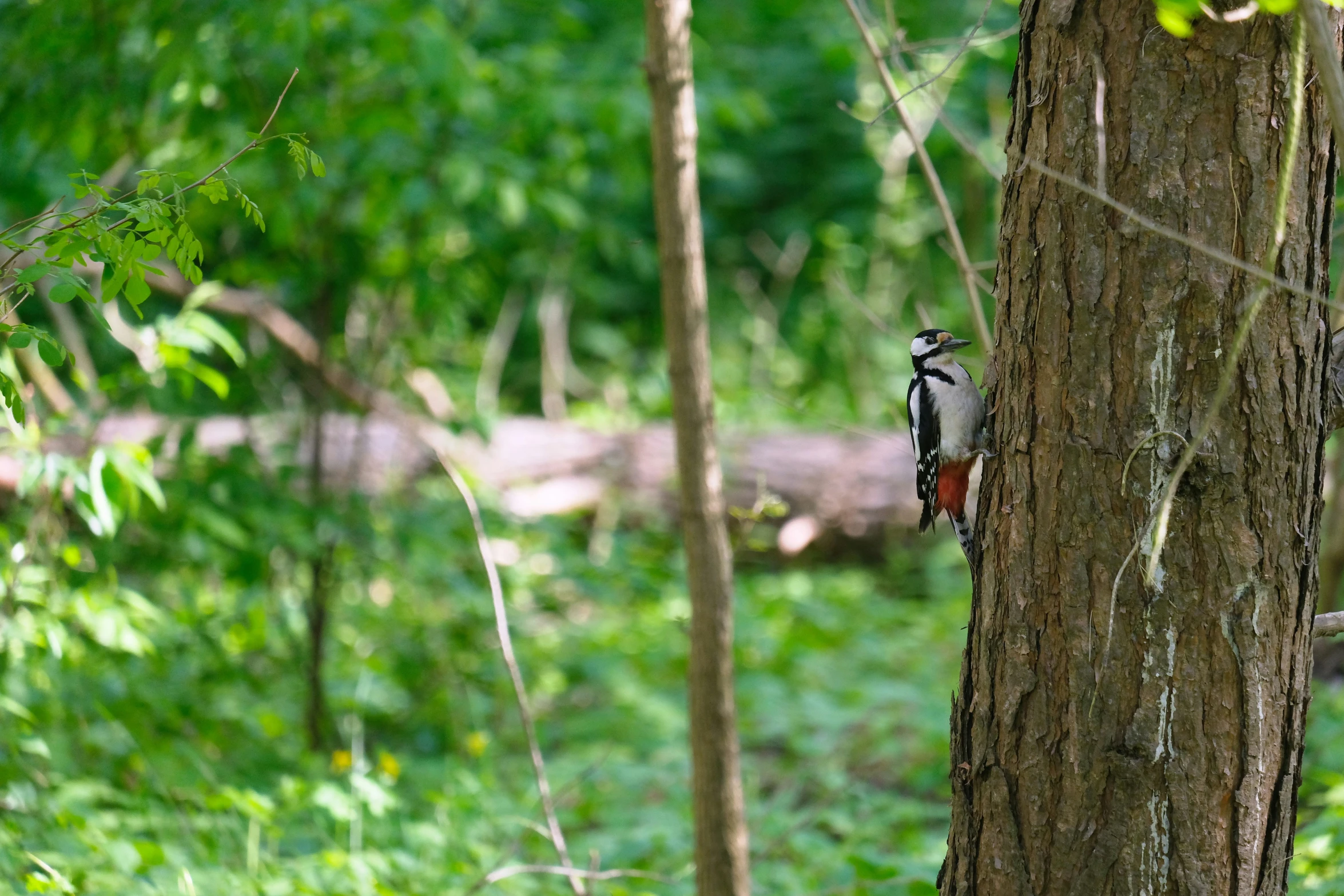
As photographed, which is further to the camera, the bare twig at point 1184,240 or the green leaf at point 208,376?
the green leaf at point 208,376

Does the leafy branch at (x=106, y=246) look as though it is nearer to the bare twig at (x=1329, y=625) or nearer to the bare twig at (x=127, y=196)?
the bare twig at (x=127, y=196)

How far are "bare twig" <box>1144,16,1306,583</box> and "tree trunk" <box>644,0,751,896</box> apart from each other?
1.08m

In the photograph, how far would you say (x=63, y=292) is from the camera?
4.91 feet

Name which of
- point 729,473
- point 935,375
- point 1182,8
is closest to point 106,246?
point 1182,8

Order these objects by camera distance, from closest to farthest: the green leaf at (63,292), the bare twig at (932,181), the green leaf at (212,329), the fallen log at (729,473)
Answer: the green leaf at (63,292), the bare twig at (932,181), the green leaf at (212,329), the fallen log at (729,473)

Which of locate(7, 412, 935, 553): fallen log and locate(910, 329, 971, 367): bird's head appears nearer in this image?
locate(910, 329, 971, 367): bird's head

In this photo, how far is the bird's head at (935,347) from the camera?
125 inches

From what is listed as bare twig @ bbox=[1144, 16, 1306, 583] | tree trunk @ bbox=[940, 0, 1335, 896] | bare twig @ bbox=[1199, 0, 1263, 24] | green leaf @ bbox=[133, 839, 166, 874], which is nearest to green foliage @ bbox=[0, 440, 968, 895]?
green leaf @ bbox=[133, 839, 166, 874]

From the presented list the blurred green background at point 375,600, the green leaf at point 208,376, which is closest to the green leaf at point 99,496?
the blurred green background at point 375,600

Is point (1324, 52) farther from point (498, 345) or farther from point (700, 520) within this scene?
point (498, 345)

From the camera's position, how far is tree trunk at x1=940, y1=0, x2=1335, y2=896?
151 cm

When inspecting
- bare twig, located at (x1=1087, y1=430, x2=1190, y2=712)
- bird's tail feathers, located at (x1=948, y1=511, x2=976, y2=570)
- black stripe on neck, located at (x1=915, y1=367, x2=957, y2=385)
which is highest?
black stripe on neck, located at (x1=915, y1=367, x2=957, y2=385)

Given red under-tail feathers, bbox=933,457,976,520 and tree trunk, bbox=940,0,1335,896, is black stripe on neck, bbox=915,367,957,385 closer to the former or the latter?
red under-tail feathers, bbox=933,457,976,520

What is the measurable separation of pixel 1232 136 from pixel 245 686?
4.43 m
